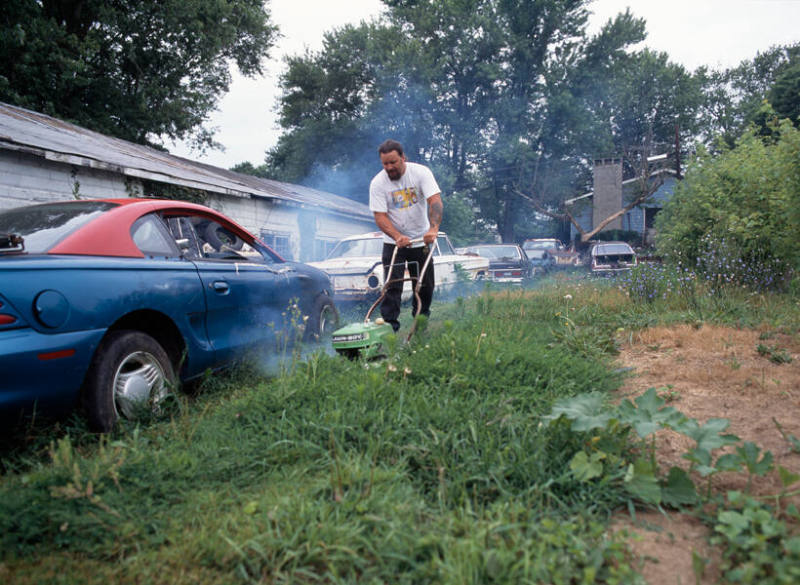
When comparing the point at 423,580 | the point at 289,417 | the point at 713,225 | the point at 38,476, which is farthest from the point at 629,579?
the point at 713,225

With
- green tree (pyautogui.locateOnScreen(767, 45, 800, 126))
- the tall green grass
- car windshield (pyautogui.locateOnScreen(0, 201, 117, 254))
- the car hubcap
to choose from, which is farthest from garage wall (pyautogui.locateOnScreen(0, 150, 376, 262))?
green tree (pyautogui.locateOnScreen(767, 45, 800, 126))

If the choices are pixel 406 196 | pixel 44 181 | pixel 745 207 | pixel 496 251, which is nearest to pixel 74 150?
pixel 44 181

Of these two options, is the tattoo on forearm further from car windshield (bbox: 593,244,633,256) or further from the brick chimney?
the brick chimney

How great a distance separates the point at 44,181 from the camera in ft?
24.7

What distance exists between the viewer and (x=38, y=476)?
2.07m


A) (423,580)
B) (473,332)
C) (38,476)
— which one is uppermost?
(473,332)

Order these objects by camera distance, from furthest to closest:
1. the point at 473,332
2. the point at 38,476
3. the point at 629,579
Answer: the point at 473,332 < the point at 38,476 < the point at 629,579

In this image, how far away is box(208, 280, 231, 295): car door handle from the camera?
370 centimetres

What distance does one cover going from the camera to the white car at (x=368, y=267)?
28.8 ft

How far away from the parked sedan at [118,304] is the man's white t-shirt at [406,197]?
1444mm

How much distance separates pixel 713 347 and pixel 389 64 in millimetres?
29811

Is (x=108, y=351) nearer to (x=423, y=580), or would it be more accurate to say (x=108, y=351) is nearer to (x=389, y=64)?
(x=423, y=580)

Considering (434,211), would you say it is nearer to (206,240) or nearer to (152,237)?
(206,240)

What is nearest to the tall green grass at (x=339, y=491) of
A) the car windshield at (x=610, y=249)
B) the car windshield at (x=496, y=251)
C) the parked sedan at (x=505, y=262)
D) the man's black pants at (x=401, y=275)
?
the man's black pants at (x=401, y=275)
